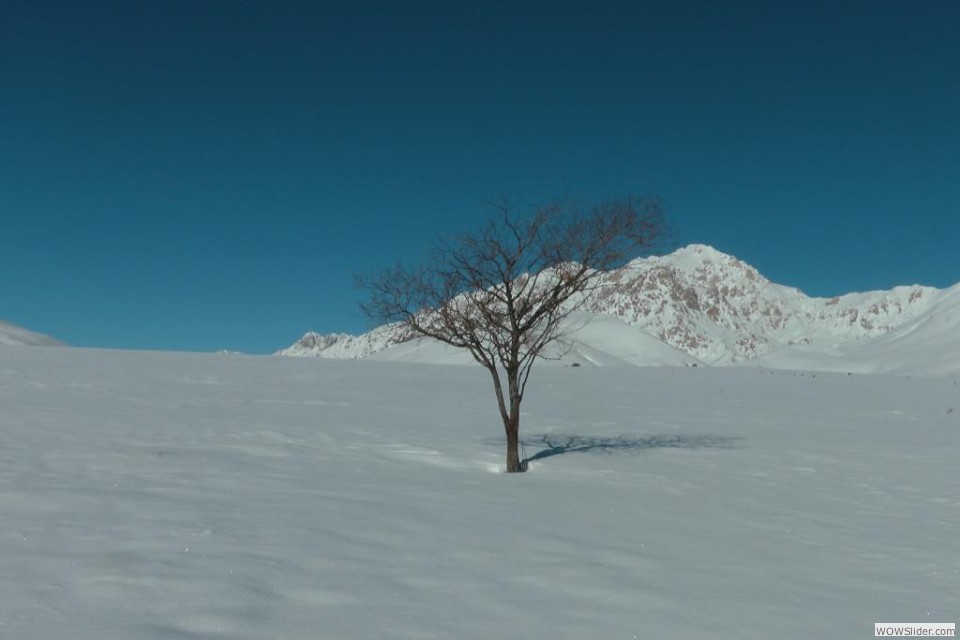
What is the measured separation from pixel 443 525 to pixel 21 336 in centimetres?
11413

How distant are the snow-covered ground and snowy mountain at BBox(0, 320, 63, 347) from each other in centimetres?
9143

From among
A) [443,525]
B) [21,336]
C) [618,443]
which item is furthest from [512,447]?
[21,336]

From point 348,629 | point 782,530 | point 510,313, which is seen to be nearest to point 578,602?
point 348,629

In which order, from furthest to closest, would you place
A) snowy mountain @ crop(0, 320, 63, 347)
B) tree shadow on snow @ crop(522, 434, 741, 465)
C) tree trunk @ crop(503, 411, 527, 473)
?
snowy mountain @ crop(0, 320, 63, 347), tree shadow on snow @ crop(522, 434, 741, 465), tree trunk @ crop(503, 411, 527, 473)

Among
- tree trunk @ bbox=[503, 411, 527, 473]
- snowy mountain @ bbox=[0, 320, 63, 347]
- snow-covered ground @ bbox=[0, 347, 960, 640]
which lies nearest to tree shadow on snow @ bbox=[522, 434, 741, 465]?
snow-covered ground @ bbox=[0, 347, 960, 640]

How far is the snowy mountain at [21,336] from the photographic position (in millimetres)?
100750

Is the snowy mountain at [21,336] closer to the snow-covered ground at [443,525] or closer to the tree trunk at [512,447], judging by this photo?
the snow-covered ground at [443,525]

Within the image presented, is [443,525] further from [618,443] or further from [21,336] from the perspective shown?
[21,336]

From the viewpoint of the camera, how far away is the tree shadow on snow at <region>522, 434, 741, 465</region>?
687 inches

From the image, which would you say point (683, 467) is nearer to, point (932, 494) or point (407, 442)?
point (932, 494)

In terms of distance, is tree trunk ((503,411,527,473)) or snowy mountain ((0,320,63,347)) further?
snowy mountain ((0,320,63,347))

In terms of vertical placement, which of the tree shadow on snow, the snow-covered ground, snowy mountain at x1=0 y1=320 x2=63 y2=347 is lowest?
the snow-covered ground

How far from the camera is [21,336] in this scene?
10550 cm

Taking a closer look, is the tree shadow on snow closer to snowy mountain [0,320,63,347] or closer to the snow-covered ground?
the snow-covered ground
